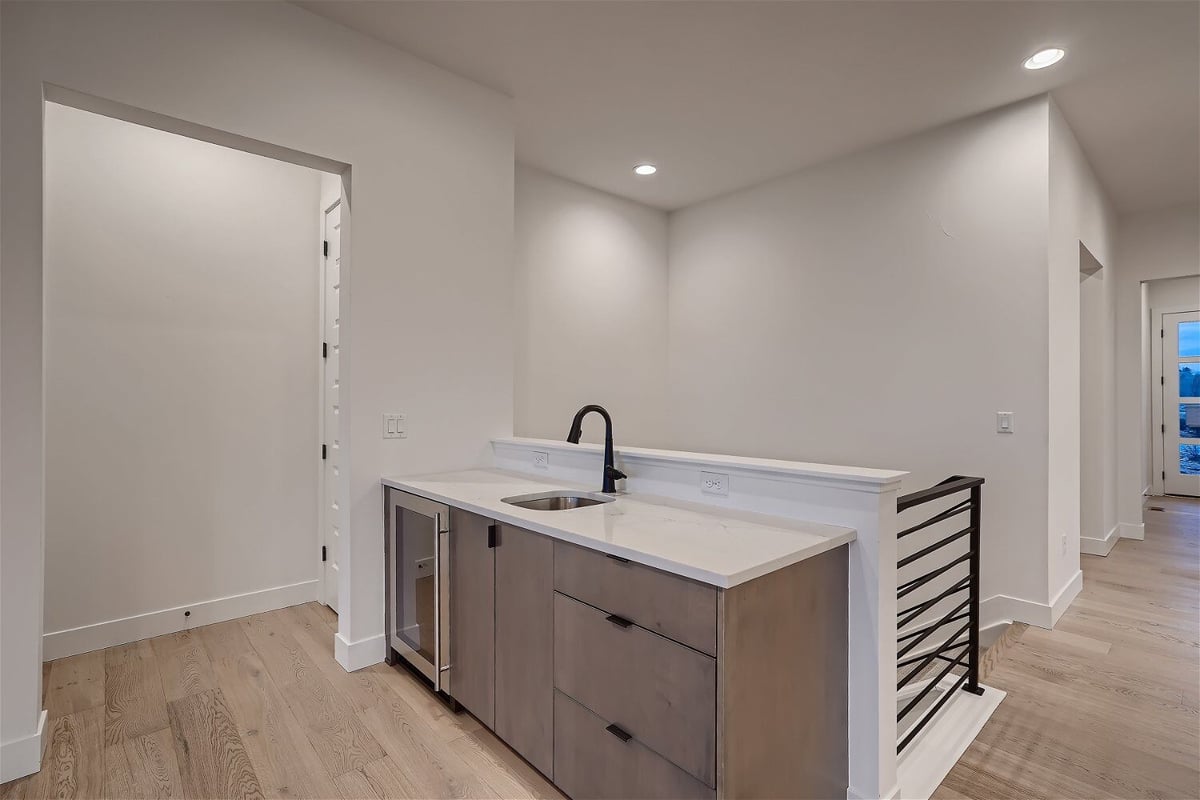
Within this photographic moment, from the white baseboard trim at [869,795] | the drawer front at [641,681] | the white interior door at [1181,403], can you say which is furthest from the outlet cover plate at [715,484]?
the white interior door at [1181,403]

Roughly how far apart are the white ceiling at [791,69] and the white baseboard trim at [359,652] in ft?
8.51

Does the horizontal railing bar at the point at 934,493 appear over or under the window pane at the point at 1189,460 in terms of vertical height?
over

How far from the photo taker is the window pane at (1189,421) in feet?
21.3

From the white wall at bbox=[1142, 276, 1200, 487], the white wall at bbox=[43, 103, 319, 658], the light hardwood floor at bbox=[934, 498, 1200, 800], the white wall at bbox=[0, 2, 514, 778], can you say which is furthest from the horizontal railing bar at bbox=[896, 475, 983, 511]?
the white wall at bbox=[1142, 276, 1200, 487]

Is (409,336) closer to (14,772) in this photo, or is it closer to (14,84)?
(14,84)

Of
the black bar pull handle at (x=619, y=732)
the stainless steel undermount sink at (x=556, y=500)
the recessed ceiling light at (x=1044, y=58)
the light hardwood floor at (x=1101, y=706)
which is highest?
the recessed ceiling light at (x=1044, y=58)

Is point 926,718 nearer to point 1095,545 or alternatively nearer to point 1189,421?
point 1095,545

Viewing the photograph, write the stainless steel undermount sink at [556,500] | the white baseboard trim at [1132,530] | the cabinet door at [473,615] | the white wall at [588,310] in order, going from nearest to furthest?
1. the cabinet door at [473,615]
2. the stainless steel undermount sink at [556,500]
3. the white wall at [588,310]
4. the white baseboard trim at [1132,530]

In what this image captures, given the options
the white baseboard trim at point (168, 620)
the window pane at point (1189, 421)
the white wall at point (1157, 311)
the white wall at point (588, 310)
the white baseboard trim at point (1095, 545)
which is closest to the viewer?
the white baseboard trim at point (168, 620)

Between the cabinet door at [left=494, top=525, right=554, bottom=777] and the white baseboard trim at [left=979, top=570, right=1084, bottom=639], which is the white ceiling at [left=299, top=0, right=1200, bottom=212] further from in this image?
the white baseboard trim at [left=979, top=570, right=1084, bottom=639]

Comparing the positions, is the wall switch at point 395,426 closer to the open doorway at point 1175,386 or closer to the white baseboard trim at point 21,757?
the white baseboard trim at point 21,757

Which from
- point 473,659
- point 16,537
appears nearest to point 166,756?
point 16,537

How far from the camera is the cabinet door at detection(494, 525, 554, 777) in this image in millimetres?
1718

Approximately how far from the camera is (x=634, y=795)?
4.75 feet
